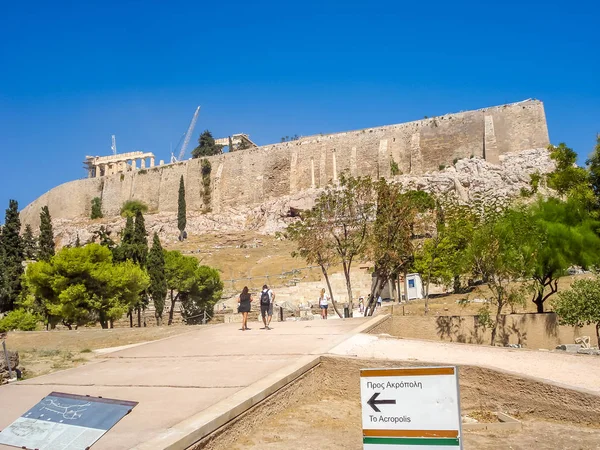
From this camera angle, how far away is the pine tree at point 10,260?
29.3 m

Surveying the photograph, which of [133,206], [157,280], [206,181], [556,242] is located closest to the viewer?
[556,242]

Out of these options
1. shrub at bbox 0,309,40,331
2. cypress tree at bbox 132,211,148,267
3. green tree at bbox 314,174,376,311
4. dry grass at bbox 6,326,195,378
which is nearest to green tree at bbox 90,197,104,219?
cypress tree at bbox 132,211,148,267

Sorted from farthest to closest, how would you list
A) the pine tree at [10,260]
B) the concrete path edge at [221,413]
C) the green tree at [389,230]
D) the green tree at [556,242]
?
the pine tree at [10,260], the green tree at [389,230], the green tree at [556,242], the concrete path edge at [221,413]

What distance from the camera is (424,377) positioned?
3125 mm

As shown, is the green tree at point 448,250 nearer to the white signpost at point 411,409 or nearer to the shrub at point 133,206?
the white signpost at point 411,409

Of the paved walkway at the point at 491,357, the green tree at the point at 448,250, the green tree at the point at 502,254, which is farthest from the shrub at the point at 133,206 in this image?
the paved walkway at the point at 491,357

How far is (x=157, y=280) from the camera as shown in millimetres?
27922

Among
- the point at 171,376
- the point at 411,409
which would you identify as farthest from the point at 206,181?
the point at 411,409

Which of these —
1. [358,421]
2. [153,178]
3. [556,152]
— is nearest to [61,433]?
[358,421]

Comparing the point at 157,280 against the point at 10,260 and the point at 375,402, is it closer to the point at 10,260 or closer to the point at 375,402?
the point at 10,260

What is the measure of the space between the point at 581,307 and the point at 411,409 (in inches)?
472

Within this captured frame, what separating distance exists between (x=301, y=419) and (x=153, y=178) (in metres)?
70.9

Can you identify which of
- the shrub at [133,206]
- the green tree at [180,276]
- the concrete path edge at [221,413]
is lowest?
the concrete path edge at [221,413]

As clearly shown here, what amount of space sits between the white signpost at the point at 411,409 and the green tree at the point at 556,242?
38.2 feet
